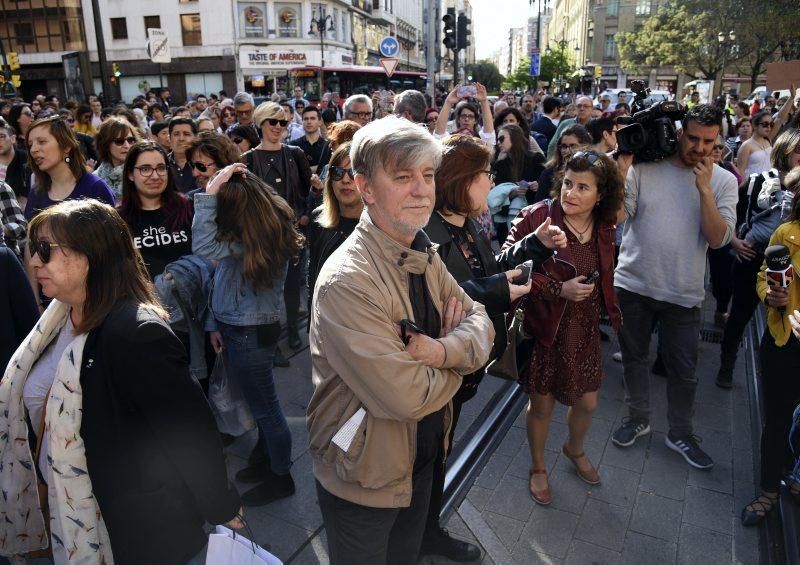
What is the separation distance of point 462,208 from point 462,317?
0.76 m

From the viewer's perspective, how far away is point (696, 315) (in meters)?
3.49

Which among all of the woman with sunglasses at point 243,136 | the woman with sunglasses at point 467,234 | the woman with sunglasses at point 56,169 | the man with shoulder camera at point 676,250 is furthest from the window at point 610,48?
the woman with sunglasses at point 467,234

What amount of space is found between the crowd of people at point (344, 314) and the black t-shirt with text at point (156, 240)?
0.01 metres

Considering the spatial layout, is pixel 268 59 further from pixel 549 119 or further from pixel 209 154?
pixel 209 154

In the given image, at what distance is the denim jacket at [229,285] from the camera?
298 centimetres

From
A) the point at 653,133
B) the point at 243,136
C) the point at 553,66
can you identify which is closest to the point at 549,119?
the point at 243,136

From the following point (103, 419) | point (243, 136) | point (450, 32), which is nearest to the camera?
point (103, 419)

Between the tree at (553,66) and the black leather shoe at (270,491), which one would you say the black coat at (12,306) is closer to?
the black leather shoe at (270,491)

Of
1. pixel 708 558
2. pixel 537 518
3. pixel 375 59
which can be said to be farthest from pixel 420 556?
pixel 375 59

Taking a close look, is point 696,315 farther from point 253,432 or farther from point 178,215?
point 178,215

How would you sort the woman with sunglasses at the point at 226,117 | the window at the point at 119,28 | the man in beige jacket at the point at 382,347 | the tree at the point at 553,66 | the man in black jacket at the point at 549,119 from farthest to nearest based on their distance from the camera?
the tree at the point at 553,66, the window at the point at 119,28, the woman with sunglasses at the point at 226,117, the man in black jacket at the point at 549,119, the man in beige jacket at the point at 382,347

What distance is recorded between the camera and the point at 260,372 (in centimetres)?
305

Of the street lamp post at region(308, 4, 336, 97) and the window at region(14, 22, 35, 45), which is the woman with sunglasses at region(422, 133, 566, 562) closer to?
the street lamp post at region(308, 4, 336, 97)

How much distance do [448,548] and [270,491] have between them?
108cm
